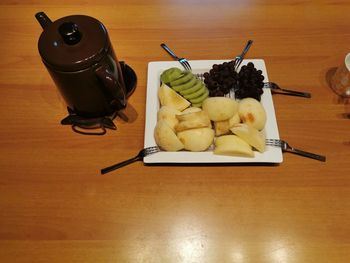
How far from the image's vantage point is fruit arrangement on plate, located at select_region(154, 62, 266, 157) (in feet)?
2.15

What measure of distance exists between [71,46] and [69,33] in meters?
0.02

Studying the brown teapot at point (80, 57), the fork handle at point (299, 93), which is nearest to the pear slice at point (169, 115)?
the brown teapot at point (80, 57)

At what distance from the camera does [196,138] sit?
651 millimetres

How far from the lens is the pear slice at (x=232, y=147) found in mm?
647

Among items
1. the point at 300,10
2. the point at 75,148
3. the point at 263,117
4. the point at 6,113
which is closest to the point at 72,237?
the point at 75,148

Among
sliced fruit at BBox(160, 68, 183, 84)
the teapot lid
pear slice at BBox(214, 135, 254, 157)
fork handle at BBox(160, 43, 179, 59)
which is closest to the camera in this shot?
the teapot lid

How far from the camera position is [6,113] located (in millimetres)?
784

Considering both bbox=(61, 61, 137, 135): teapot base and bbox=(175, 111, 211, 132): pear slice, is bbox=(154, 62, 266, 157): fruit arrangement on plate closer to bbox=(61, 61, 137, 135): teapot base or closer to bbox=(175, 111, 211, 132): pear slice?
bbox=(175, 111, 211, 132): pear slice

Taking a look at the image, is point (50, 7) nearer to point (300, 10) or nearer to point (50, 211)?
point (50, 211)

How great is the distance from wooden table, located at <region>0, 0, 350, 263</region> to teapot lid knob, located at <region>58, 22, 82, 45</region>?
26cm

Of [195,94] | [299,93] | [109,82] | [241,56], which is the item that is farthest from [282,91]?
[109,82]

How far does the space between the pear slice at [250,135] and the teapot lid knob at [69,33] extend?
1.25 ft

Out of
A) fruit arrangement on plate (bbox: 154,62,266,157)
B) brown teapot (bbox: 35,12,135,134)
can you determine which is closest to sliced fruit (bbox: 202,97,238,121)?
fruit arrangement on plate (bbox: 154,62,266,157)

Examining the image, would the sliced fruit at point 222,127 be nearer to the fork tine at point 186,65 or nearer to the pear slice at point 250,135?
the pear slice at point 250,135
